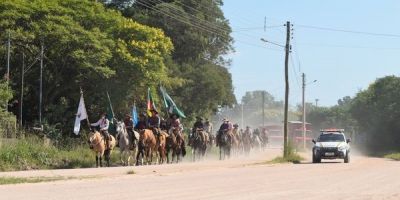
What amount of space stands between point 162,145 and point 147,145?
6.08 ft

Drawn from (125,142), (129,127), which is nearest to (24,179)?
(125,142)

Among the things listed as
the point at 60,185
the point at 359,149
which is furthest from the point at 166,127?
the point at 359,149

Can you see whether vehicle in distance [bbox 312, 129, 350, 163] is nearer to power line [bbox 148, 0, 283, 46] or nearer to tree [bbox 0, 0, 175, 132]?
tree [bbox 0, 0, 175, 132]

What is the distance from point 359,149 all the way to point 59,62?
51041mm

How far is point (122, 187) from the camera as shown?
1941 centimetres

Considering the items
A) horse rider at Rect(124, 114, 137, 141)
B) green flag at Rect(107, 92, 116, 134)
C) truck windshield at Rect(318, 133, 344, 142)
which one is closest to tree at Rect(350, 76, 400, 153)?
truck windshield at Rect(318, 133, 344, 142)

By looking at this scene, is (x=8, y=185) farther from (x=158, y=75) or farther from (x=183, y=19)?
(x=183, y=19)

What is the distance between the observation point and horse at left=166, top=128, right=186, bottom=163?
37.7 metres

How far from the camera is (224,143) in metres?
44.5

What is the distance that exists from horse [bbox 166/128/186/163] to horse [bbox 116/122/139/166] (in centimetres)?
279

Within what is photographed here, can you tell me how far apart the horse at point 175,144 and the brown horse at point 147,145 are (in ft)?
6.14

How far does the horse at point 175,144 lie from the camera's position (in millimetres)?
37719

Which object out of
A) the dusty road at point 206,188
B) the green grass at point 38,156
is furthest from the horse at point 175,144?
the dusty road at point 206,188

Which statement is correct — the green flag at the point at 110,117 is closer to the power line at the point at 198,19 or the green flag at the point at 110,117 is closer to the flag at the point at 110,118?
the flag at the point at 110,118
